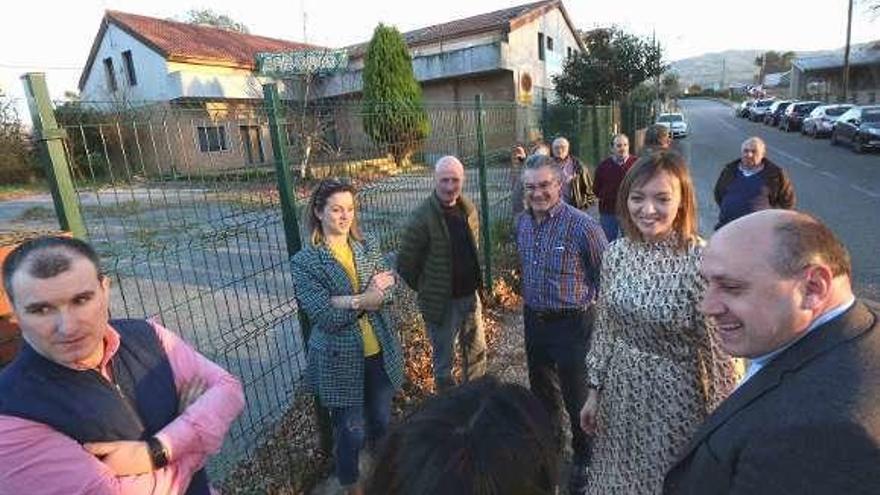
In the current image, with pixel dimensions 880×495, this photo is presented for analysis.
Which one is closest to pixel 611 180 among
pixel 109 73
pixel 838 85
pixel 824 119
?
pixel 824 119

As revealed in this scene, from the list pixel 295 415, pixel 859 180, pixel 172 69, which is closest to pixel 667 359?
pixel 295 415

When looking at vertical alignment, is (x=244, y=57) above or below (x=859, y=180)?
above

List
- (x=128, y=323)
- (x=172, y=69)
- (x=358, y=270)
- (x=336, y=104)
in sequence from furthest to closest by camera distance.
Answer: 1. (x=172, y=69)
2. (x=336, y=104)
3. (x=358, y=270)
4. (x=128, y=323)

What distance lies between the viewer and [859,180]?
45.0 feet

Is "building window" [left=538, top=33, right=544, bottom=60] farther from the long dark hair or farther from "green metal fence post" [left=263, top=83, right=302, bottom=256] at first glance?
the long dark hair

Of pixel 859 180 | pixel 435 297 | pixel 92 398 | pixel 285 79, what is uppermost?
pixel 285 79

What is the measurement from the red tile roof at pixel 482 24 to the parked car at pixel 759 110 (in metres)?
19.3

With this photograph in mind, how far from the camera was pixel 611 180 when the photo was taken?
6625mm

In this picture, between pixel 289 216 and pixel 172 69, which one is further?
pixel 172 69

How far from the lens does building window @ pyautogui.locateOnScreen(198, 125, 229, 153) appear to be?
9.14ft

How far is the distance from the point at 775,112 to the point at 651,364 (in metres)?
41.1

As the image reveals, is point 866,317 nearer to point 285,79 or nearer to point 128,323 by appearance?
point 128,323

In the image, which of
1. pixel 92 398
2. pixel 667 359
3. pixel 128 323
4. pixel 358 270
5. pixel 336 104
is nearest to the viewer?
pixel 92 398

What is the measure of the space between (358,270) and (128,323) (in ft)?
4.33
